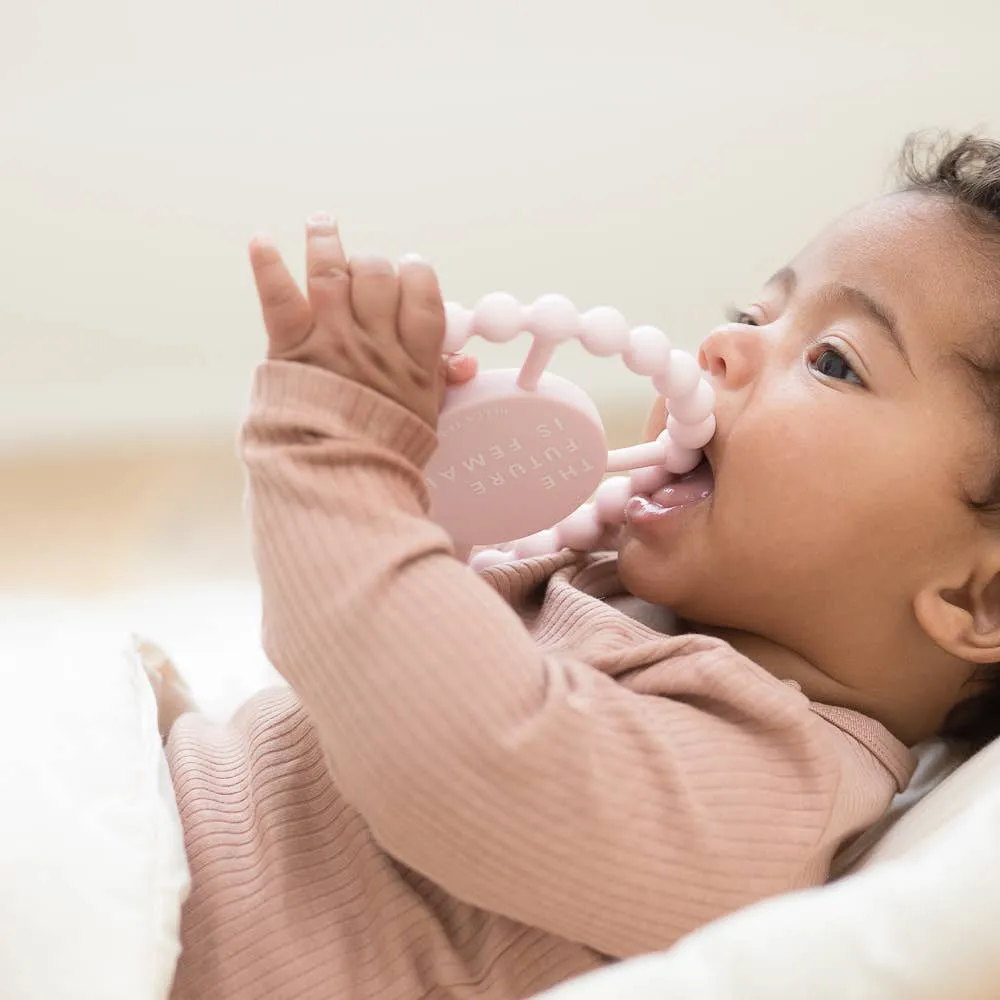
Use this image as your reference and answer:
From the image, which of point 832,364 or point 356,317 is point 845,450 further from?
point 356,317

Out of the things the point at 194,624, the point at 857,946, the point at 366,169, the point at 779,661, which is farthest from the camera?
the point at 366,169

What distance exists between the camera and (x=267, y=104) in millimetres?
1669

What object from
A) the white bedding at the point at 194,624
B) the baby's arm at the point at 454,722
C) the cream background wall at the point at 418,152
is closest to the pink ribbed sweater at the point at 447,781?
the baby's arm at the point at 454,722

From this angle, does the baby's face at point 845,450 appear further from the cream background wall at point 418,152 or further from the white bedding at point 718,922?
the cream background wall at point 418,152

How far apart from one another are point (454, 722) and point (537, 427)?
0.76 ft

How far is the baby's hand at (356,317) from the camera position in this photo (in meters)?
0.77

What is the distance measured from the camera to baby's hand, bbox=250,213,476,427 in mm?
769

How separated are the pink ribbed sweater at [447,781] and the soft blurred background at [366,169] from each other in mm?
747

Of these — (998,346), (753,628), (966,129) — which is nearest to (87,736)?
(753,628)

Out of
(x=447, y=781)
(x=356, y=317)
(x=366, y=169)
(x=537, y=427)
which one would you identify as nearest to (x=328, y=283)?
(x=356, y=317)

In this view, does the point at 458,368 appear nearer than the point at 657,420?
Yes

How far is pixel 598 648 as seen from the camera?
2.84 ft

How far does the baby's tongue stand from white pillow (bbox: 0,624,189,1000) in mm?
383

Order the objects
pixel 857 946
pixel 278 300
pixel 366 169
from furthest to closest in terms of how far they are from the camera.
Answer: pixel 366 169 < pixel 278 300 < pixel 857 946
